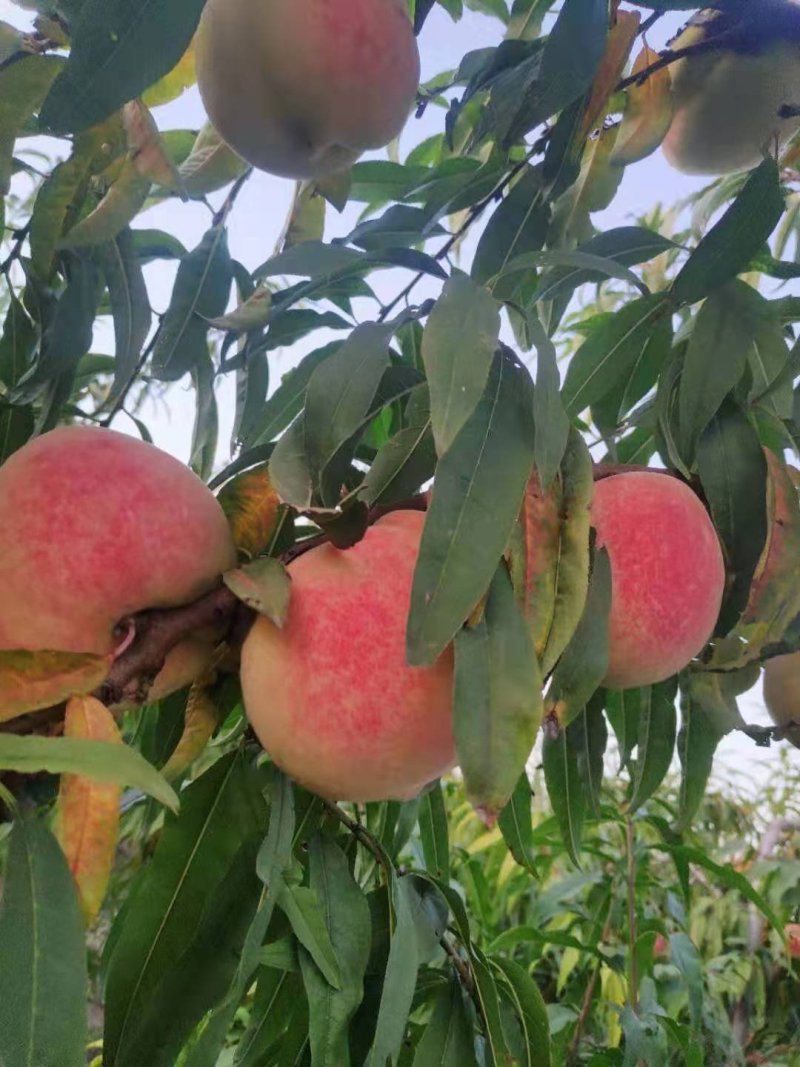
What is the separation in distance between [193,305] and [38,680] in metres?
0.42

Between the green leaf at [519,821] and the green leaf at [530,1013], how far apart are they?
9 centimetres

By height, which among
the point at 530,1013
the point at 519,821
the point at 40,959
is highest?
the point at 40,959

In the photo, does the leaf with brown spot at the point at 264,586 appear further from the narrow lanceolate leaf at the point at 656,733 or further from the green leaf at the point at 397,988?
the narrow lanceolate leaf at the point at 656,733

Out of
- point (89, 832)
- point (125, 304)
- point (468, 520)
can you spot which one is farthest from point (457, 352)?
point (125, 304)

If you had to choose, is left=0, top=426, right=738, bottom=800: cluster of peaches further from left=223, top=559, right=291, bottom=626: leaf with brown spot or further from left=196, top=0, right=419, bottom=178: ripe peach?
→ left=196, top=0, right=419, bottom=178: ripe peach

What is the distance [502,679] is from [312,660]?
100 mm

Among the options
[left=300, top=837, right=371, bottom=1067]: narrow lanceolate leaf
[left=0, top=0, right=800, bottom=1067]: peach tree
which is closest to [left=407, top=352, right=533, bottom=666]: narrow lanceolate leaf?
[left=0, top=0, right=800, bottom=1067]: peach tree

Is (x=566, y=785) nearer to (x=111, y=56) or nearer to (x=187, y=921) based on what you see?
(x=187, y=921)

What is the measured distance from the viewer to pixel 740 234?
64 cm

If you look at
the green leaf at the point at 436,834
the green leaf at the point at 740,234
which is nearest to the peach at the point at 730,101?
the green leaf at the point at 740,234

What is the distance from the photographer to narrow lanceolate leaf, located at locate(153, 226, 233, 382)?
2.56 ft

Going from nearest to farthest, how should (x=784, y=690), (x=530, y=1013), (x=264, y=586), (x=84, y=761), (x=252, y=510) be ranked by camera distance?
1. (x=84, y=761)
2. (x=264, y=586)
3. (x=252, y=510)
4. (x=530, y=1013)
5. (x=784, y=690)

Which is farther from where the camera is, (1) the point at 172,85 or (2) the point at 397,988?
(1) the point at 172,85

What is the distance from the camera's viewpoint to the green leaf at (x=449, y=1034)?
0.68 m
